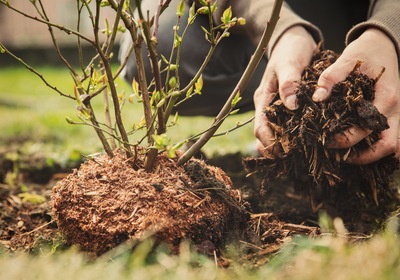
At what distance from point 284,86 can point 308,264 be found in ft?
2.89

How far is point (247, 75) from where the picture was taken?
5.72 ft

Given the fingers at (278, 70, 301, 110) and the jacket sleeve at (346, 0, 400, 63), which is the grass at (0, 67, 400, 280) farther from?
the jacket sleeve at (346, 0, 400, 63)

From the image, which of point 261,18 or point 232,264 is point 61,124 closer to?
point 261,18

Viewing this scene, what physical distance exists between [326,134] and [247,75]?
1.17 feet

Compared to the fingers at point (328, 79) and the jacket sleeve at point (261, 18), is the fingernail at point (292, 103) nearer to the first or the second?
the fingers at point (328, 79)

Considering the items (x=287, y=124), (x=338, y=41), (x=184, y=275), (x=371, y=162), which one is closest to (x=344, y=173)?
(x=371, y=162)

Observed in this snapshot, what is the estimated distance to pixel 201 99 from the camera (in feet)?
11.0

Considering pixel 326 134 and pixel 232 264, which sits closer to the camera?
pixel 232 264

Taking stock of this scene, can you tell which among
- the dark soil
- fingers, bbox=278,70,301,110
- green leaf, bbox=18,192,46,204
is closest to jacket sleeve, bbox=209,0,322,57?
fingers, bbox=278,70,301,110

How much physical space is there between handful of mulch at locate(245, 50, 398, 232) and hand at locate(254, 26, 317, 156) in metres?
0.03

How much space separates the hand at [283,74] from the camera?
1916mm

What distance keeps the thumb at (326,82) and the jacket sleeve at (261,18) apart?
0.52m

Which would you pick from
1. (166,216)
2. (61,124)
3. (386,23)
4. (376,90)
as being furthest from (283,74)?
(61,124)

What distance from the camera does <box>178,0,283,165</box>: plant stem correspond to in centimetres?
163
